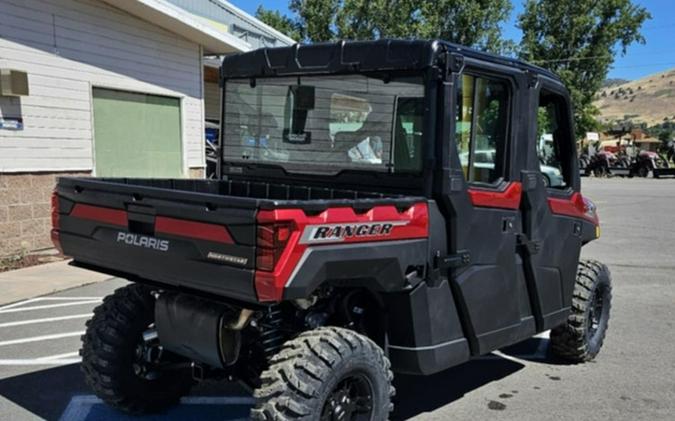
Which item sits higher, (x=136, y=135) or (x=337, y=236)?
(x=136, y=135)

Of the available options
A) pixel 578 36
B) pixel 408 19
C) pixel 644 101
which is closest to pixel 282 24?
pixel 408 19

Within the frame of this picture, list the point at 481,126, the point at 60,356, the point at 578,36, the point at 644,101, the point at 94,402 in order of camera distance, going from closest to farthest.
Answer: the point at 481,126 → the point at 94,402 → the point at 60,356 → the point at 578,36 → the point at 644,101

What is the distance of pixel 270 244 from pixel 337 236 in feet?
1.29

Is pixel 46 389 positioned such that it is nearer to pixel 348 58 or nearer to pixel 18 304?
pixel 18 304

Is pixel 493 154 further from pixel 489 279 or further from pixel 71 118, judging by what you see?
pixel 71 118

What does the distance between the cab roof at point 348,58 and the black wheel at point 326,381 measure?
1.60 metres

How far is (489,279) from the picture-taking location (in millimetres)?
4082

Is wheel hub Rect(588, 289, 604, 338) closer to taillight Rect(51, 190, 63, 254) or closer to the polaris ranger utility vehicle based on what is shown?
the polaris ranger utility vehicle

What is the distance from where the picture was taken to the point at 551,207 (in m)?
4.68

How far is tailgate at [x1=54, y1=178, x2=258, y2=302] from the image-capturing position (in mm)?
2957

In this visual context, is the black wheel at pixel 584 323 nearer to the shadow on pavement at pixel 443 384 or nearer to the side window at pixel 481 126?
the shadow on pavement at pixel 443 384

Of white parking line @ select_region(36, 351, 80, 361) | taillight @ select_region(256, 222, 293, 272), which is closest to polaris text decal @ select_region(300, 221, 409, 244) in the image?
taillight @ select_region(256, 222, 293, 272)

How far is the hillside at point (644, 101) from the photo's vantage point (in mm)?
126312

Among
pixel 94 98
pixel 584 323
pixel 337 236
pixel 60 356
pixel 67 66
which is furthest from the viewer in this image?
pixel 94 98
